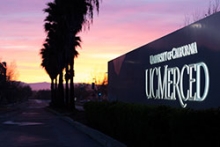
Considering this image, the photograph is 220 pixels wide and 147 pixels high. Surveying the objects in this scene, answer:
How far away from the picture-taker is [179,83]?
14750 mm

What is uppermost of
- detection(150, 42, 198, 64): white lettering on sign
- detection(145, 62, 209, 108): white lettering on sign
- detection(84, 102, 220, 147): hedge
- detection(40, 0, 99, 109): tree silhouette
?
detection(40, 0, 99, 109): tree silhouette

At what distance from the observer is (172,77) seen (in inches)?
616

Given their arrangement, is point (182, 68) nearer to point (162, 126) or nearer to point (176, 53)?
point (176, 53)

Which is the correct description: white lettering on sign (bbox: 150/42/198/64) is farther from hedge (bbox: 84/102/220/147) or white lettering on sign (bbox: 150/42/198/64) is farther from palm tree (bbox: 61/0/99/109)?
palm tree (bbox: 61/0/99/109)

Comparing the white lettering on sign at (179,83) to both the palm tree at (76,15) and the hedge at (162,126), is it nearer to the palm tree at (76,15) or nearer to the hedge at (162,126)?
the hedge at (162,126)

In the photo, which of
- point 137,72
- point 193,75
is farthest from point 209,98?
point 137,72

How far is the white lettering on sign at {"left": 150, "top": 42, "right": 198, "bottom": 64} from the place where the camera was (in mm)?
13797

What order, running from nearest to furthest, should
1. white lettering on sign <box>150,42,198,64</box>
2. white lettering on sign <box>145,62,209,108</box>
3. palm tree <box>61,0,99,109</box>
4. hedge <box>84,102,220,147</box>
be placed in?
hedge <box>84,102,220,147</box> → white lettering on sign <box>145,62,209,108</box> → white lettering on sign <box>150,42,198,64</box> → palm tree <box>61,0,99,109</box>

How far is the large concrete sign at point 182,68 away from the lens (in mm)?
12375

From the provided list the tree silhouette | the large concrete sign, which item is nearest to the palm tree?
the tree silhouette

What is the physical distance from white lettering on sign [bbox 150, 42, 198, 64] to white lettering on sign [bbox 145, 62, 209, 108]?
1.17 feet

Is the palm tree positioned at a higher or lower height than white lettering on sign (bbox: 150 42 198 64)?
higher

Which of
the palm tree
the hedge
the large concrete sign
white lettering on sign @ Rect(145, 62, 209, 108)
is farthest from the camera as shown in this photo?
the palm tree

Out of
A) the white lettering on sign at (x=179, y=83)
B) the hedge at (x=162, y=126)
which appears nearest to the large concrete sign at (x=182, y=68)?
the white lettering on sign at (x=179, y=83)
